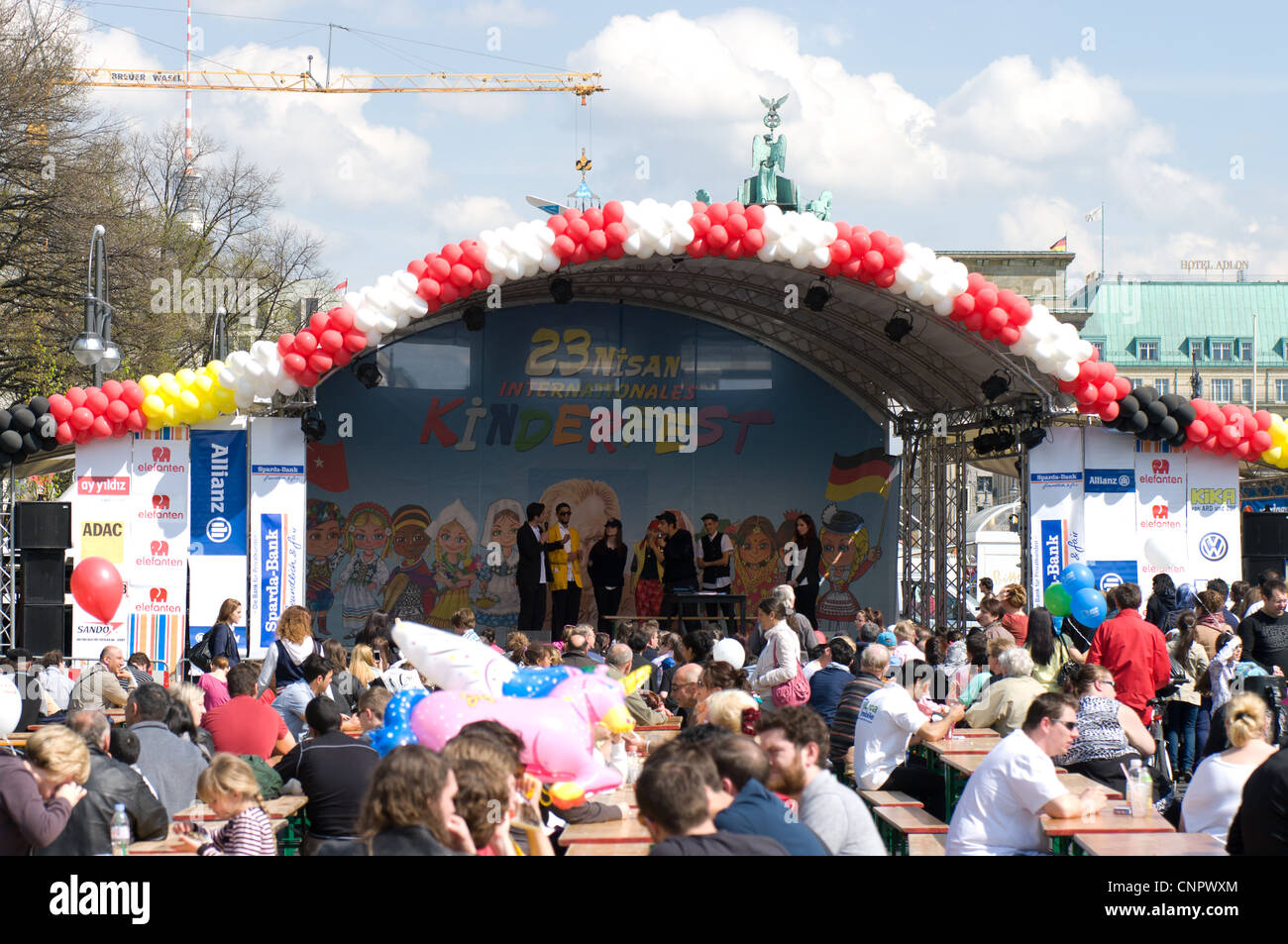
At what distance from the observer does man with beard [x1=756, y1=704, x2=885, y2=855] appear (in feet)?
16.0

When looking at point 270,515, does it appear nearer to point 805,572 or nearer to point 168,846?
point 805,572

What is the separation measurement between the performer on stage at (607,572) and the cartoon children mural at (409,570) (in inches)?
90.0

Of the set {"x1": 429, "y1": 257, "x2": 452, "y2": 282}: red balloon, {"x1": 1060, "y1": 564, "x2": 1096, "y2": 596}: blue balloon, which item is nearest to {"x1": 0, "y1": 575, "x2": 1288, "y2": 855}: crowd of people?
{"x1": 1060, "y1": 564, "x2": 1096, "y2": 596}: blue balloon

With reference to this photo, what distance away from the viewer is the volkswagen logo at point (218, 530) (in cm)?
1459

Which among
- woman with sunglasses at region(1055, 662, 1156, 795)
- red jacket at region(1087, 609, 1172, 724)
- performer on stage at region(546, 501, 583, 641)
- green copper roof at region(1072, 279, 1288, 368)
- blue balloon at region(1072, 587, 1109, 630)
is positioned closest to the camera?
woman with sunglasses at region(1055, 662, 1156, 795)

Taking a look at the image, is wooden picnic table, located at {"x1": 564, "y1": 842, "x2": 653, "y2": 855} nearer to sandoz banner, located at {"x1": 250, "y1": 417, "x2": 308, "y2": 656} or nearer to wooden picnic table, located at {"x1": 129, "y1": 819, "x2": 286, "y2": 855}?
wooden picnic table, located at {"x1": 129, "y1": 819, "x2": 286, "y2": 855}

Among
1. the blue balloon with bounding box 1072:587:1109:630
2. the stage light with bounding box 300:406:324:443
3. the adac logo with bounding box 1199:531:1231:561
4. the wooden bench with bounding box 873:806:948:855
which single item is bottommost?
the wooden bench with bounding box 873:806:948:855

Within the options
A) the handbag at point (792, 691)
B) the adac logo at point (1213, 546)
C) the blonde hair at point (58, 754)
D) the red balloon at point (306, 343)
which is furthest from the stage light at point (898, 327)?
the blonde hair at point (58, 754)

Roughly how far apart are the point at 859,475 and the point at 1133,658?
34.1 ft

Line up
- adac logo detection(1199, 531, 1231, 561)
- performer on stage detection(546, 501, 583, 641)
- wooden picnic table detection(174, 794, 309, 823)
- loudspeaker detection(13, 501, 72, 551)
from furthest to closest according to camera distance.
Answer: performer on stage detection(546, 501, 583, 641)
adac logo detection(1199, 531, 1231, 561)
loudspeaker detection(13, 501, 72, 551)
wooden picnic table detection(174, 794, 309, 823)

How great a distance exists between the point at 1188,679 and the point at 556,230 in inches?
290

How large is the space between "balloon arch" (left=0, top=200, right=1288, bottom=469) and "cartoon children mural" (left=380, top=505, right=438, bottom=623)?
4.52m
